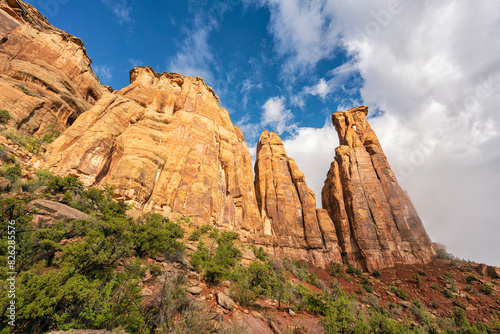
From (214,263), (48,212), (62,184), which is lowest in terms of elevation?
(214,263)

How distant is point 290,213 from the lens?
3222 centimetres

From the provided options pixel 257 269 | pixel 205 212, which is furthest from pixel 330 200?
pixel 257 269

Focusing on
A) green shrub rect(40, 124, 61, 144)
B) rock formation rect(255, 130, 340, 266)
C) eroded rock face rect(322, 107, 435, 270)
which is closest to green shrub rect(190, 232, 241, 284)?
green shrub rect(40, 124, 61, 144)

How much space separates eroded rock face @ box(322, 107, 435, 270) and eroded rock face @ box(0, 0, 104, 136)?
40.3 meters

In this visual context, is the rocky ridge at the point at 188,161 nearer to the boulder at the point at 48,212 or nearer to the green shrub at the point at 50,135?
the green shrub at the point at 50,135

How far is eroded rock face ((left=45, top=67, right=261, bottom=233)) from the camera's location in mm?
15273

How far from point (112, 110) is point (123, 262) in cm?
1817

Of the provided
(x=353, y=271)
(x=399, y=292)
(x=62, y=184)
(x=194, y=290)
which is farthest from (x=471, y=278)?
(x=62, y=184)

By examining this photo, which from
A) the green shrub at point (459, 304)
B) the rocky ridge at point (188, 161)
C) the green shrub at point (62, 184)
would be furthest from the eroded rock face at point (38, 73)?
the green shrub at point (459, 304)

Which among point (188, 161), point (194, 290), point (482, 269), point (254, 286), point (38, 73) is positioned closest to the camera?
point (194, 290)

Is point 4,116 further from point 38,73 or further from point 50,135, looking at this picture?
point 38,73

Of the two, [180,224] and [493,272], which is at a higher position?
[180,224]

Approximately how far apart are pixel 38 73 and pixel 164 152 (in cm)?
1299

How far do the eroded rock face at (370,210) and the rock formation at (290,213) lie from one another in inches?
124
